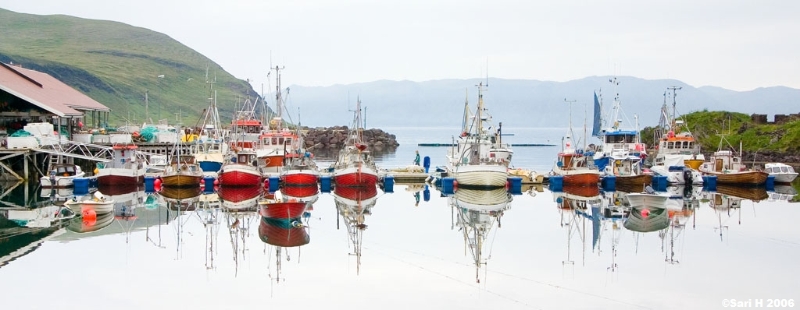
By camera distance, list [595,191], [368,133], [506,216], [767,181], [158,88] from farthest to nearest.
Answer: [158,88]
[368,133]
[767,181]
[595,191]
[506,216]

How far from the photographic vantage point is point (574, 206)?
38.8m

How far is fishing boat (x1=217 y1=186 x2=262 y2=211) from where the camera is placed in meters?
36.7

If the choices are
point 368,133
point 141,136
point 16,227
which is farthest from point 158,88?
point 16,227

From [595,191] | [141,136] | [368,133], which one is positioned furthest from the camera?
[368,133]

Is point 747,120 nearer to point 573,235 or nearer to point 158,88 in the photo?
point 573,235

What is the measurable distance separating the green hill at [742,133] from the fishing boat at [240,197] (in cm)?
3975

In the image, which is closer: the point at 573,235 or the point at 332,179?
the point at 573,235

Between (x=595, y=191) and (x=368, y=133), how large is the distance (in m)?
84.3

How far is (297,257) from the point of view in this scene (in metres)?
25.2

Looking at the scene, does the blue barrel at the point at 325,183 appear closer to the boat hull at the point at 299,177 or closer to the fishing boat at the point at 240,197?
the boat hull at the point at 299,177

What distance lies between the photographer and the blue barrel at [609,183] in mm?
47719

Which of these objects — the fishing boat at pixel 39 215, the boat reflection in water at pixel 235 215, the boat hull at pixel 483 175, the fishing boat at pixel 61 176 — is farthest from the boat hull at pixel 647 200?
the fishing boat at pixel 61 176

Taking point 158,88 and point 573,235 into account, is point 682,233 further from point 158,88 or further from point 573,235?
point 158,88

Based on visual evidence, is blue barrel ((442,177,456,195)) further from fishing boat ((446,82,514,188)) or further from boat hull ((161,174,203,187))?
boat hull ((161,174,203,187))
